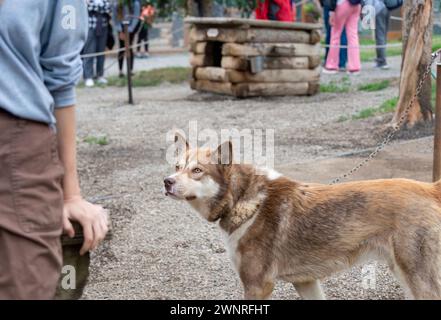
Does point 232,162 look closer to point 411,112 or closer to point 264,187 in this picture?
point 264,187

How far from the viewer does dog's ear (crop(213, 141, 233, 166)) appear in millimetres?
3872

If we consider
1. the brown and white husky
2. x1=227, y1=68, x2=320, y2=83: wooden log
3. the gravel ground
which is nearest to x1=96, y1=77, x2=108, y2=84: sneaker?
the gravel ground

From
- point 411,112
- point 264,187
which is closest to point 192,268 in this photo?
point 264,187

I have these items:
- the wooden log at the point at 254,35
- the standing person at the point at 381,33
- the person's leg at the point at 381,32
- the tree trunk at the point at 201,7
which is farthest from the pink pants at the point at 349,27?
the tree trunk at the point at 201,7

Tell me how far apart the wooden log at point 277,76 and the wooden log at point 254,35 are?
1.65 feet

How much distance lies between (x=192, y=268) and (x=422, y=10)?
199 inches

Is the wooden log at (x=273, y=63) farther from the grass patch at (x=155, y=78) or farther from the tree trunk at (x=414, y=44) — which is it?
the tree trunk at (x=414, y=44)

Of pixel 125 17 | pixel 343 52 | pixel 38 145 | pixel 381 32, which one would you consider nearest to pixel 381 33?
pixel 381 32

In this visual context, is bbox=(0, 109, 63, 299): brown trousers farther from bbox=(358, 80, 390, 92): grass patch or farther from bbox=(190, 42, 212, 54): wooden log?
bbox=(358, 80, 390, 92): grass patch

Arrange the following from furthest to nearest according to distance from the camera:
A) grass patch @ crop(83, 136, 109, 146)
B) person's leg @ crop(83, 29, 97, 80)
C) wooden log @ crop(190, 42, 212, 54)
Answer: person's leg @ crop(83, 29, 97, 80) → wooden log @ crop(190, 42, 212, 54) → grass patch @ crop(83, 136, 109, 146)

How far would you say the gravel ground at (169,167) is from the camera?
4.80 meters

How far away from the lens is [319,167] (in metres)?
7.37

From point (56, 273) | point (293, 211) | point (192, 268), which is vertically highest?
point (56, 273)

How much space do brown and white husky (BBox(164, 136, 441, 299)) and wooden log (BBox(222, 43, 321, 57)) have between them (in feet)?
28.4
